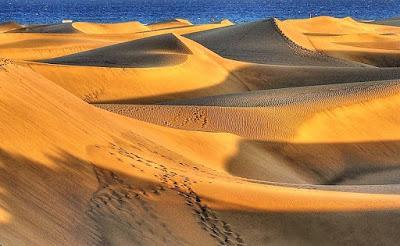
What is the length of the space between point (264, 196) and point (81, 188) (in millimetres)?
2117

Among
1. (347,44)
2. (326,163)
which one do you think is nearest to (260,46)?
(347,44)

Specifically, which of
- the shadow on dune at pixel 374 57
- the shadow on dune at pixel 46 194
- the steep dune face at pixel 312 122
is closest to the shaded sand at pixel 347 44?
the shadow on dune at pixel 374 57

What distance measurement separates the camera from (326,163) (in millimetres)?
13828

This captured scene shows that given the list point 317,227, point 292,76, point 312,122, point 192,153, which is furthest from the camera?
point 292,76

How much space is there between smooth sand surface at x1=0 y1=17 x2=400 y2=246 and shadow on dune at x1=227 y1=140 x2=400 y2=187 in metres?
0.04

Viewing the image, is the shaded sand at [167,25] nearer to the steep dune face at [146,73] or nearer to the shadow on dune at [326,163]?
the steep dune face at [146,73]

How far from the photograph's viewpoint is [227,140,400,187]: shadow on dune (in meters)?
12.4

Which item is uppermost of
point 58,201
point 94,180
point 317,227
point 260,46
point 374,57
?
point 58,201

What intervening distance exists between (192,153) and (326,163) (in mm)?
3173

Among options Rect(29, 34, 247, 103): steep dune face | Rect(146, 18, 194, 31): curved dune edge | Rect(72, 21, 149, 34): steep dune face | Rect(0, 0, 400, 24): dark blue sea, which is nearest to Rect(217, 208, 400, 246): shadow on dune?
Rect(29, 34, 247, 103): steep dune face

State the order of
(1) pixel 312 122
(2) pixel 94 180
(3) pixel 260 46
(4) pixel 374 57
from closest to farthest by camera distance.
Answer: (2) pixel 94 180
(1) pixel 312 122
(3) pixel 260 46
(4) pixel 374 57

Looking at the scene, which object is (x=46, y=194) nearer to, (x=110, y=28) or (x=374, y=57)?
(x=374, y=57)

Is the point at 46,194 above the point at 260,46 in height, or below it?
above

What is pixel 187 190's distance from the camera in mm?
8586
